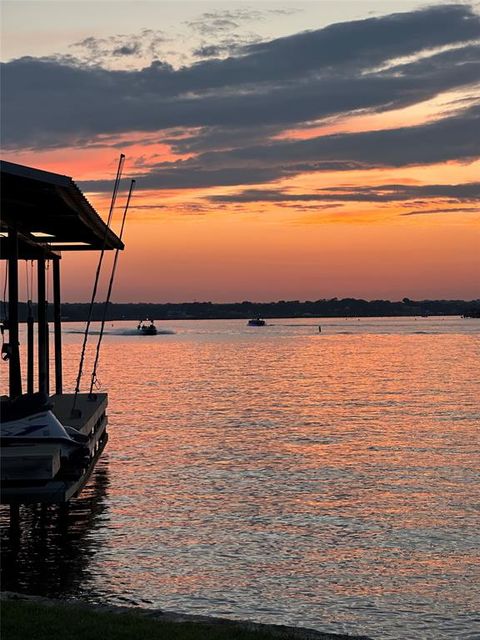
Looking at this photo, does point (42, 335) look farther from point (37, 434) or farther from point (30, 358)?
point (37, 434)

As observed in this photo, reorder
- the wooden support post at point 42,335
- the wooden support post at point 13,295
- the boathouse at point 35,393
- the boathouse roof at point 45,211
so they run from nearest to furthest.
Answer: the boathouse roof at point 45,211 → the boathouse at point 35,393 → the wooden support post at point 13,295 → the wooden support post at point 42,335

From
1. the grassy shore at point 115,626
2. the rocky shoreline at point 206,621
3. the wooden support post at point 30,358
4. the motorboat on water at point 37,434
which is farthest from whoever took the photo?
the wooden support post at point 30,358

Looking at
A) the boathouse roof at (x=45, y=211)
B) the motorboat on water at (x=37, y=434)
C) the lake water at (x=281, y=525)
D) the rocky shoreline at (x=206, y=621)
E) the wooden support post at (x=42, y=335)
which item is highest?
the boathouse roof at (x=45, y=211)

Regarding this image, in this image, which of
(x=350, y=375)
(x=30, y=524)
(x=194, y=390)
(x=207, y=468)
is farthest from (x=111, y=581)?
(x=350, y=375)

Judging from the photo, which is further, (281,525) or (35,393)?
(281,525)

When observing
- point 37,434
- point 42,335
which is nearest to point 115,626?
point 37,434

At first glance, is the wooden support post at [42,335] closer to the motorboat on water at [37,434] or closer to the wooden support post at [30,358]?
the wooden support post at [30,358]

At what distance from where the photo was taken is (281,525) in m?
24.8

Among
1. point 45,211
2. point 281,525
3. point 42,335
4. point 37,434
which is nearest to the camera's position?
point 37,434

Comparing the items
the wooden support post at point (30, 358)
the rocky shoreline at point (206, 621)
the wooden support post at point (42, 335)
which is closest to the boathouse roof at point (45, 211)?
the wooden support post at point (42, 335)

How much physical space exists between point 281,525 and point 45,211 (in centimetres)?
961

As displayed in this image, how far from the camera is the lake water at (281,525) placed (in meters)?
18.4

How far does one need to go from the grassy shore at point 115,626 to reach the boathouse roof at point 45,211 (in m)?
7.54

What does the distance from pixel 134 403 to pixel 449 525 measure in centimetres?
3938
